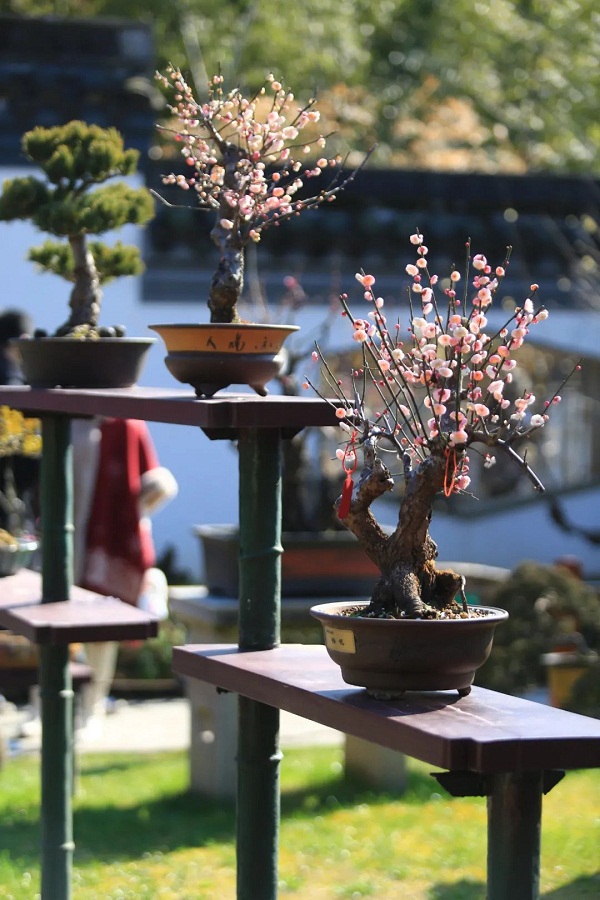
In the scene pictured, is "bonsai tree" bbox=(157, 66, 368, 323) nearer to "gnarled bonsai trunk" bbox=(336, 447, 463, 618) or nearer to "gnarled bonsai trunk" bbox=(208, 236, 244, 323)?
"gnarled bonsai trunk" bbox=(208, 236, 244, 323)

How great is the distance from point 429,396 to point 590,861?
3.30 metres

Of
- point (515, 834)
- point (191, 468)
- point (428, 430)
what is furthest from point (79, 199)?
point (191, 468)

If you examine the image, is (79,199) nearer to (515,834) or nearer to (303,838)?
(515,834)

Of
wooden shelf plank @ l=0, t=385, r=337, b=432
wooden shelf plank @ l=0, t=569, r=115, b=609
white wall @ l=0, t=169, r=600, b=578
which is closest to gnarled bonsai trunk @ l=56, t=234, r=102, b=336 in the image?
wooden shelf plank @ l=0, t=385, r=337, b=432

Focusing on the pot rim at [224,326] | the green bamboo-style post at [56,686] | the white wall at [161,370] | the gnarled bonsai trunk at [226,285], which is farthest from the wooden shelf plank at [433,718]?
the white wall at [161,370]

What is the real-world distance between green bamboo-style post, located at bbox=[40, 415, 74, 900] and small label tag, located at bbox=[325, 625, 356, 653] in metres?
1.59

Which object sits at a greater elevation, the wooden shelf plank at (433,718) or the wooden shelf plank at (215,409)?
the wooden shelf plank at (215,409)

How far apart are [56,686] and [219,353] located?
131 cm

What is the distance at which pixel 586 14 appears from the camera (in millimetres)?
12688

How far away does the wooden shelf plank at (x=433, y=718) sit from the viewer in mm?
2574

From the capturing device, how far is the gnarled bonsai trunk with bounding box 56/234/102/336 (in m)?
Answer: 4.53

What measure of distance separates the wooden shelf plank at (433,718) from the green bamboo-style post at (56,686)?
1.11 metres

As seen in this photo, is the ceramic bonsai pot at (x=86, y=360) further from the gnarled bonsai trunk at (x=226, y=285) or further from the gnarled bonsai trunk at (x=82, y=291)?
the gnarled bonsai trunk at (x=226, y=285)

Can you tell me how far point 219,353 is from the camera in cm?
357
